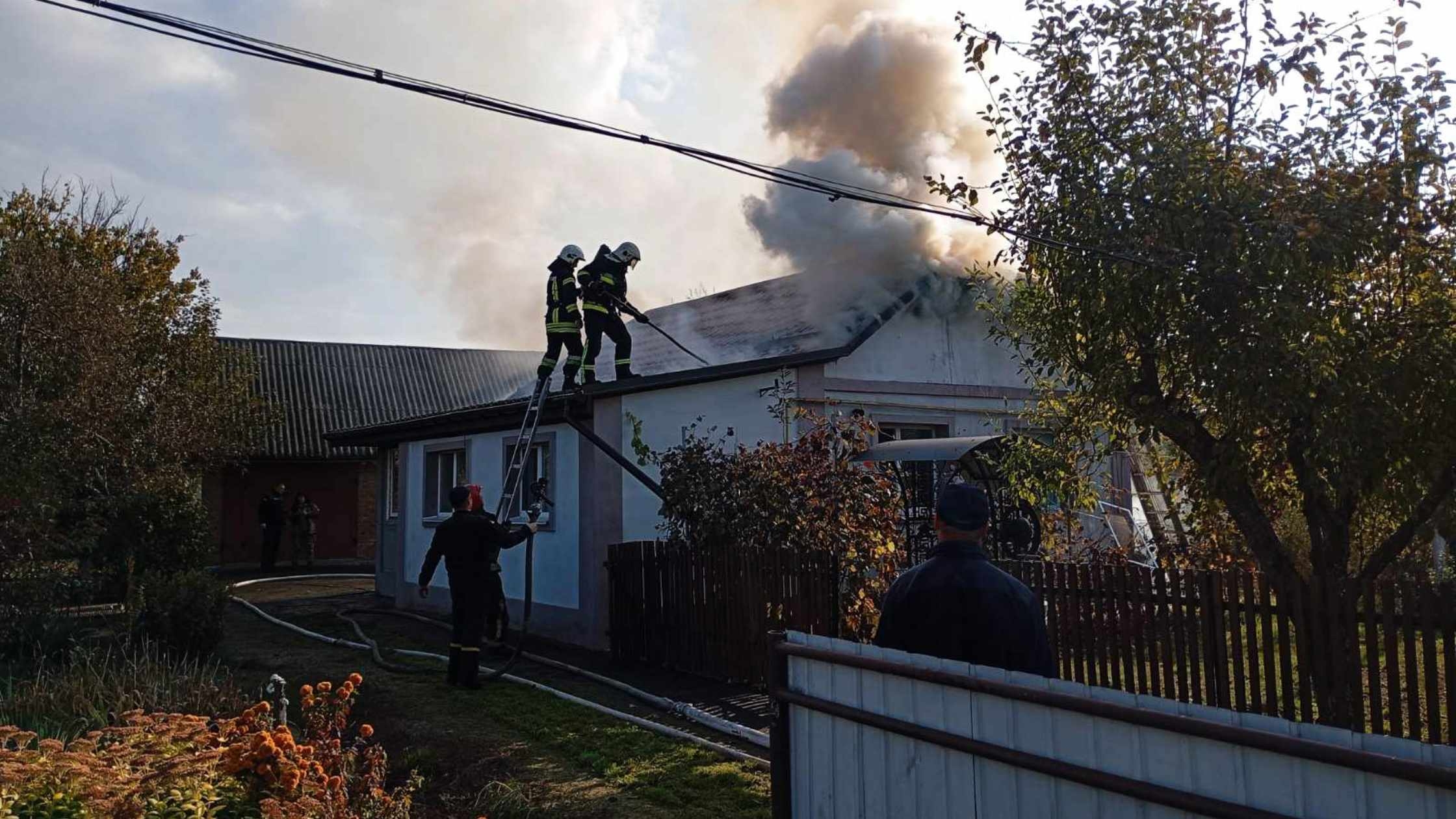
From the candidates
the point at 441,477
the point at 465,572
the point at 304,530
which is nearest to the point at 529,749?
the point at 465,572

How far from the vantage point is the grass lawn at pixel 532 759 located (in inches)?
249

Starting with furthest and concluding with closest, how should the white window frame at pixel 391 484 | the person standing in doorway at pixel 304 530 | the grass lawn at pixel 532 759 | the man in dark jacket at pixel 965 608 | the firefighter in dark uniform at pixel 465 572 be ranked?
the person standing in doorway at pixel 304 530, the white window frame at pixel 391 484, the firefighter in dark uniform at pixel 465 572, the grass lawn at pixel 532 759, the man in dark jacket at pixel 965 608

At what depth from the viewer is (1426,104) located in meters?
6.43

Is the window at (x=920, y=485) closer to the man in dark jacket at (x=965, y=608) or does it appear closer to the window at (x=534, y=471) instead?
the window at (x=534, y=471)

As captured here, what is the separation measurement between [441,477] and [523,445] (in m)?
4.40

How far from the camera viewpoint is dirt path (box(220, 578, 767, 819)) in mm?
6348

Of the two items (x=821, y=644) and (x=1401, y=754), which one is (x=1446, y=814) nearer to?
(x=1401, y=754)

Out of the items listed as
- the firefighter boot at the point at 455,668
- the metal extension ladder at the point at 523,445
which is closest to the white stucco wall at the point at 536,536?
the metal extension ladder at the point at 523,445

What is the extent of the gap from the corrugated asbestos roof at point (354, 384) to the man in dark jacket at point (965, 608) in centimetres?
2543

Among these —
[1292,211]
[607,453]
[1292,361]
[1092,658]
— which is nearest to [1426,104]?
[1292,211]

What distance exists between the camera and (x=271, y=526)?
1022 inches

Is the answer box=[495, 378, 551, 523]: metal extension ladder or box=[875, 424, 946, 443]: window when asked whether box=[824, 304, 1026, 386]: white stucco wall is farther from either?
box=[495, 378, 551, 523]: metal extension ladder

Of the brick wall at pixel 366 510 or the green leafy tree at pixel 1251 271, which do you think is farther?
the brick wall at pixel 366 510

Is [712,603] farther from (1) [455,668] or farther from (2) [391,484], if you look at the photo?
(2) [391,484]
